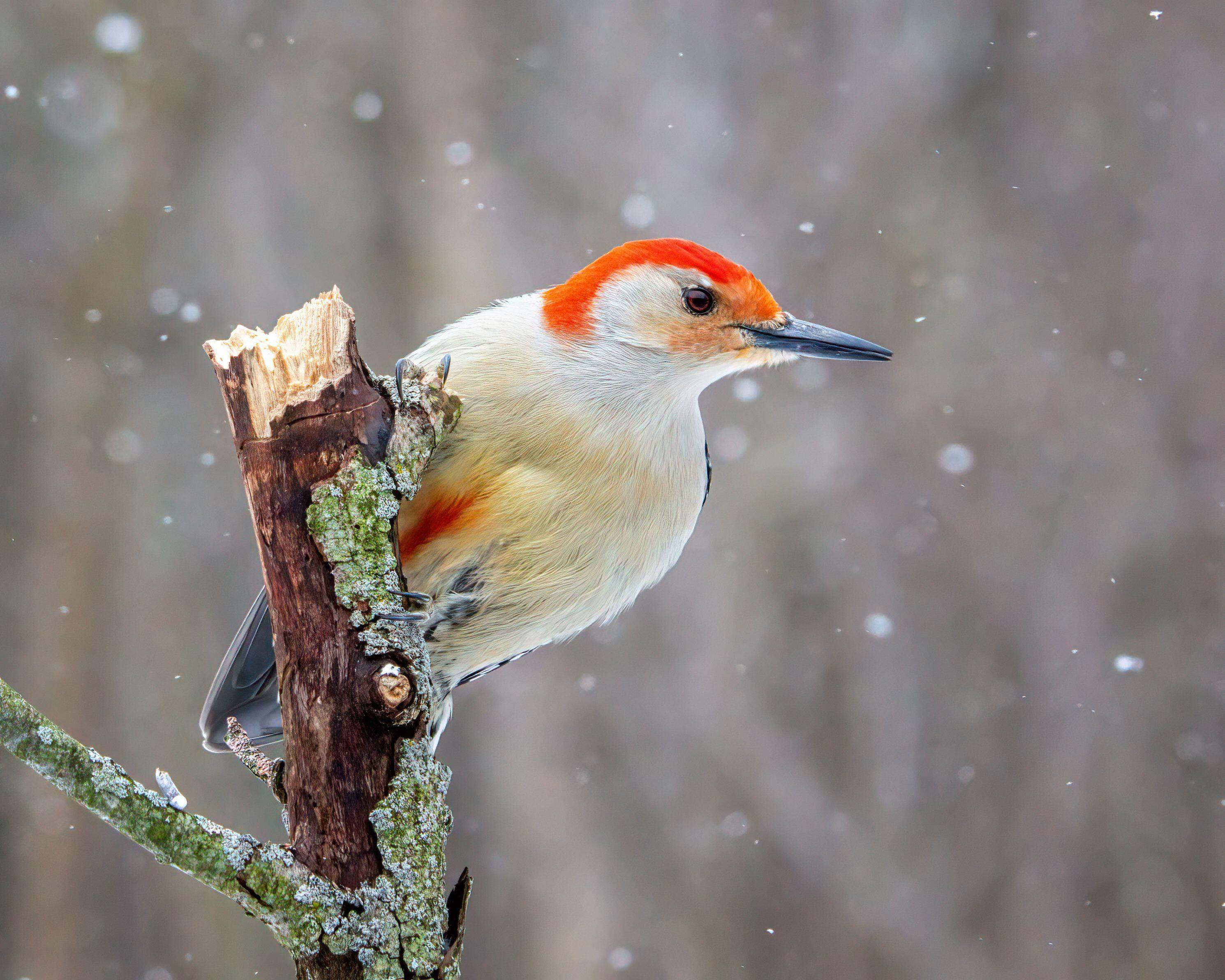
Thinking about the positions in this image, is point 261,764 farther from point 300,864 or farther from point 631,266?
point 631,266

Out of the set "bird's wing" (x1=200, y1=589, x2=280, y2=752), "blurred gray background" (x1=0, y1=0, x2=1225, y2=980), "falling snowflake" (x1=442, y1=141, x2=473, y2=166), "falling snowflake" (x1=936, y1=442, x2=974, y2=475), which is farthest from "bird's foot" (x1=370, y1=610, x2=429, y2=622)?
Answer: "falling snowflake" (x1=442, y1=141, x2=473, y2=166)

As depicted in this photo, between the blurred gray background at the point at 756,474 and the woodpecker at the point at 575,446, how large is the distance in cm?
196

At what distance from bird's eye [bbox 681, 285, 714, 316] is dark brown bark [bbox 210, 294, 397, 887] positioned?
762mm

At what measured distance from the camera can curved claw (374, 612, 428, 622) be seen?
1.72 metres

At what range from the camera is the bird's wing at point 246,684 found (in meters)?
2.40

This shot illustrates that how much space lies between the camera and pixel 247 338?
1.80 meters

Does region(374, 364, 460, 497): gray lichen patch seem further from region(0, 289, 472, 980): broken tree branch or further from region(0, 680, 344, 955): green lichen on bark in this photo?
region(0, 680, 344, 955): green lichen on bark

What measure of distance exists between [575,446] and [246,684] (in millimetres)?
1048

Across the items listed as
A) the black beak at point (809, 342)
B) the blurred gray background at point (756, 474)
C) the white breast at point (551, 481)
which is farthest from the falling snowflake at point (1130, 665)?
the white breast at point (551, 481)

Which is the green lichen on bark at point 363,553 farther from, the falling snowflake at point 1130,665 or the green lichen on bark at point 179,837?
the falling snowflake at point 1130,665

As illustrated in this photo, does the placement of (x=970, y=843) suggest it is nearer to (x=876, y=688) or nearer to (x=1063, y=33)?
(x=876, y=688)

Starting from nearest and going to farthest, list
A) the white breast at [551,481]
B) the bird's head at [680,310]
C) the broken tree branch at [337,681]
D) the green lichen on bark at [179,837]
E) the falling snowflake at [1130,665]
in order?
the green lichen on bark at [179,837]
the broken tree branch at [337,681]
the white breast at [551,481]
the bird's head at [680,310]
the falling snowflake at [1130,665]

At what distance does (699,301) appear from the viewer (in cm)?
224

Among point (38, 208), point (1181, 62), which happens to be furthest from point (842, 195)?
point (38, 208)
